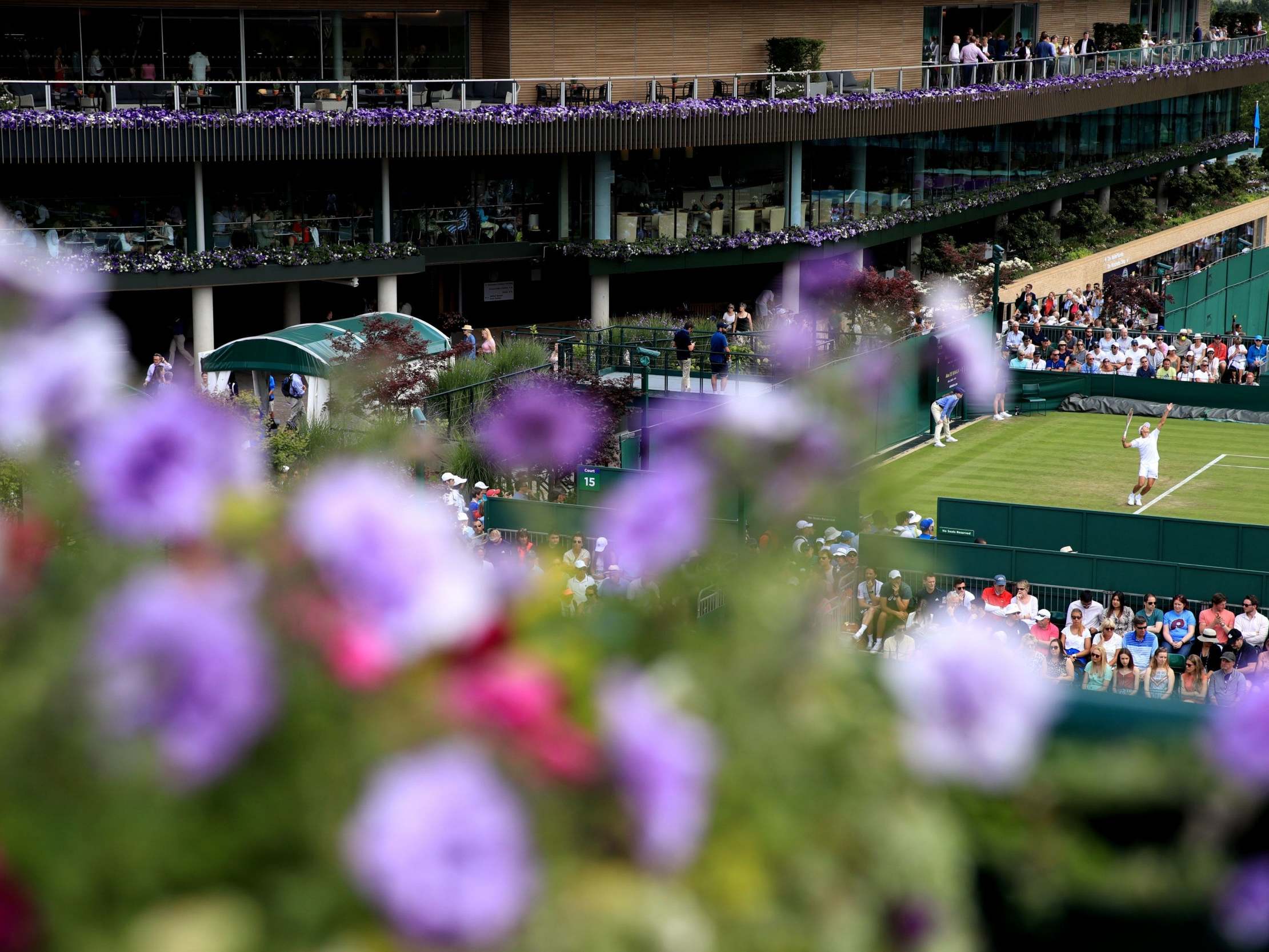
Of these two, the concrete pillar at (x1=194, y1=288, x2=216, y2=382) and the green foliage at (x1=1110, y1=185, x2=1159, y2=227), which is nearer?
the concrete pillar at (x1=194, y1=288, x2=216, y2=382)

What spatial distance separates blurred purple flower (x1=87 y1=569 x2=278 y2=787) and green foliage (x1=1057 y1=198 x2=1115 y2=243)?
64450 mm

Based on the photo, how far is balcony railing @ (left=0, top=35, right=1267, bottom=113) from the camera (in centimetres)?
3638

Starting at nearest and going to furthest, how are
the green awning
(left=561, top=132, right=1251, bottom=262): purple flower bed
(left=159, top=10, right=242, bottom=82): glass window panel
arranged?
the green awning, (left=159, top=10, right=242, bottom=82): glass window panel, (left=561, top=132, right=1251, bottom=262): purple flower bed

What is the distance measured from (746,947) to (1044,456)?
35018 millimetres

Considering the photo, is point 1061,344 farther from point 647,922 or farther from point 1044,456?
point 647,922

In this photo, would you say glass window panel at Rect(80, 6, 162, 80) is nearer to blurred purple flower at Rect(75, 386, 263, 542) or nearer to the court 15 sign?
the court 15 sign

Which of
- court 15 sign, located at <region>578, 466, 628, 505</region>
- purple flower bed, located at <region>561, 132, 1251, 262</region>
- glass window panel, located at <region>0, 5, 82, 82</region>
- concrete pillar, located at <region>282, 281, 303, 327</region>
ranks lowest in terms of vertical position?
court 15 sign, located at <region>578, 466, 628, 505</region>

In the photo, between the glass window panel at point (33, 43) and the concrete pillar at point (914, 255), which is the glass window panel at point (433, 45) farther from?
the concrete pillar at point (914, 255)

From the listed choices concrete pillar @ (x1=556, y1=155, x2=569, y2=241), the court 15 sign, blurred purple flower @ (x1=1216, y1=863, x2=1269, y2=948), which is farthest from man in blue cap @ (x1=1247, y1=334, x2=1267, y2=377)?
blurred purple flower @ (x1=1216, y1=863, x2=1269, y2=948)

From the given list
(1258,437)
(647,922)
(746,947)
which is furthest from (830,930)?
(1258,437)

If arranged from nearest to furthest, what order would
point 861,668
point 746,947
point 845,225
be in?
point 746,947 < point 861,668 < point 845,225

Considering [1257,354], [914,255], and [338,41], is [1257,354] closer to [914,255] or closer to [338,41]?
[914,255]

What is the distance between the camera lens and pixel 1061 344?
40.8 meters

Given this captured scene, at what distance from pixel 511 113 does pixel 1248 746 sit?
41202 mm
